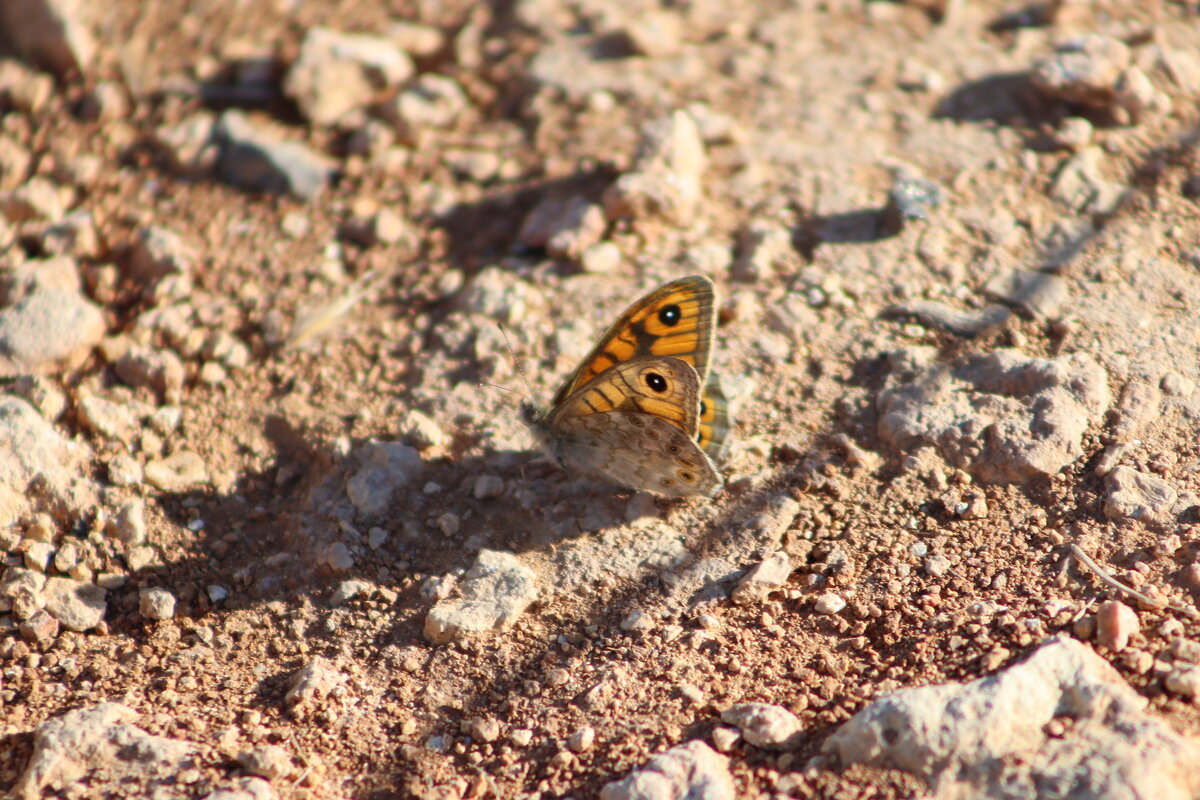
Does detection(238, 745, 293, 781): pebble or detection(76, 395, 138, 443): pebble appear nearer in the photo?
detection(238, 745, 293, 781): pebble

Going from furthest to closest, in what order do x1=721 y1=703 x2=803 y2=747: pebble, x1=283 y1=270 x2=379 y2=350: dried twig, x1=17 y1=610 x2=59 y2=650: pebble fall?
1. x1=283 y1=270 x2=379 y2=350: dried twig
2. x1=17 y1=610 x2=59 y2=650: pebble
3. x1=721 y1=703 x2=803 y2=747: pebble

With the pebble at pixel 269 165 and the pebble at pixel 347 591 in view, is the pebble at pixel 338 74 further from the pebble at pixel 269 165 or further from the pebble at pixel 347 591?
the pebble at pixel 347 591

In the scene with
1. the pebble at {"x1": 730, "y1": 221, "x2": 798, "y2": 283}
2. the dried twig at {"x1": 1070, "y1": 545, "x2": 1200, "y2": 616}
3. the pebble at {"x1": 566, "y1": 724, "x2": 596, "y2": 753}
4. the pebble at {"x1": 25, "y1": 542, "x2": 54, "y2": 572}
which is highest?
the pebble at {"x1": 730, "y1": 221, "x2": 798, "y2": 283}

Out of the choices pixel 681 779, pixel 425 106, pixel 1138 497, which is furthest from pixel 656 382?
pixel 425 106

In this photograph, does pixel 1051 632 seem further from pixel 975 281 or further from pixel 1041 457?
pixel 975 281

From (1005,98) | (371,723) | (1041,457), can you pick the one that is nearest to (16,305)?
(371,723)

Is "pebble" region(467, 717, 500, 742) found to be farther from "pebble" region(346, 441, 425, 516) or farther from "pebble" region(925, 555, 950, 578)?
"pebble" region(925, 555, 950, 578)

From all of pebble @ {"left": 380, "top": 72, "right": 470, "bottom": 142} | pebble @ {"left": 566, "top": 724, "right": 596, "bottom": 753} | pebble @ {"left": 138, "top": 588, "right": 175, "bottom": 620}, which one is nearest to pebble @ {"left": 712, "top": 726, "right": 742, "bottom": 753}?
pebble @ {"left": 566, "top": 724, "right": 596, "bottom": 753}

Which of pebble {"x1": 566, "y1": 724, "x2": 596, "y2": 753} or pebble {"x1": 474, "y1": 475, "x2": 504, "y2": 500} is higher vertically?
pebble {"x1": 474, "y1": 475, "x2": 504, "y2": 500}
